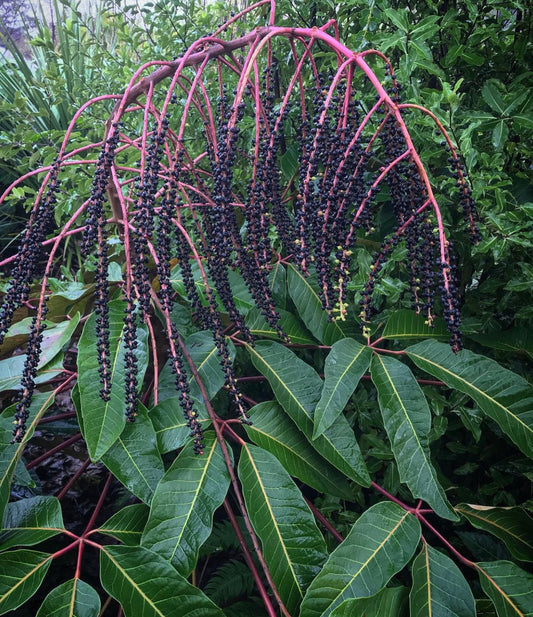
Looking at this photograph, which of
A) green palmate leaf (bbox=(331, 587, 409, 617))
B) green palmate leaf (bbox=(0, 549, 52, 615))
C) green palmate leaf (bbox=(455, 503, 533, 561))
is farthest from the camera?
green palmate leaf (bbox=(455, 503, 533, 561))

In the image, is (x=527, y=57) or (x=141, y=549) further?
(x=527, y=57)

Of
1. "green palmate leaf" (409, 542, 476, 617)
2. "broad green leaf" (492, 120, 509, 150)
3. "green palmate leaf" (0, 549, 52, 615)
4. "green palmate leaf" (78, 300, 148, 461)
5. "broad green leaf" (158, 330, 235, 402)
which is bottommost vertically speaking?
"green palmate leaf" (409, 542, 476, 617)

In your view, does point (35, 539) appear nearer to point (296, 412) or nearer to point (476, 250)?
point (296, 412)

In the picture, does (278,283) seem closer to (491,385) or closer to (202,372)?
(202,372)

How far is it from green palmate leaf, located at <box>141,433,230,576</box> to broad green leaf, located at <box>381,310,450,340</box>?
0.50m

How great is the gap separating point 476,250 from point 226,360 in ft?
1.95

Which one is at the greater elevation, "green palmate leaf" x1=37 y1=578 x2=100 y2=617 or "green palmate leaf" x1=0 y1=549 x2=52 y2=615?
"green palmate leaf" x1=0 y1=549 x2=52 y2=615

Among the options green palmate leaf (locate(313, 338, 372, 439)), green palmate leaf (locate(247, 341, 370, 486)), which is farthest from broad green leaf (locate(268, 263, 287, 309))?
green palmate leaf (locate(313, 338, 372, 439))

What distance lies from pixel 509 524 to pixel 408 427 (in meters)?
0.32

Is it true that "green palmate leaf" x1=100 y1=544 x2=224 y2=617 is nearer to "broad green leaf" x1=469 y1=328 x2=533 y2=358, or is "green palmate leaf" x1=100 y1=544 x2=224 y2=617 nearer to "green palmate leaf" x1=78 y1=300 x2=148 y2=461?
"green palmate leaf" x1=78 y1=300 x2=148 y2=461

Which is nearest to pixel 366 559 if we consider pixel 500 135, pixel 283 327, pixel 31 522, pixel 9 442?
pixel 283 327

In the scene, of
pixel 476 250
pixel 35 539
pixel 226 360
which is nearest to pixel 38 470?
pixel 35 539

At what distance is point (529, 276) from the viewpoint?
1142 millimetres

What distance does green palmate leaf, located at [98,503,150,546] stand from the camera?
104cm
